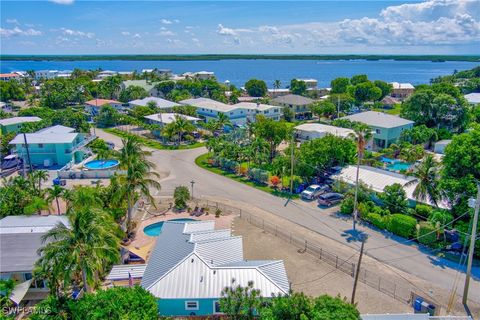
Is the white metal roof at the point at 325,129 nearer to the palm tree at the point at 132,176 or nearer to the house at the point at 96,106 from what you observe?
the palm tree at the point at 132,176

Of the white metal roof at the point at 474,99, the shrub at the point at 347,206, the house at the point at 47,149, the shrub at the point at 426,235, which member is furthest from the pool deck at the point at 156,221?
the white metal roof at the point at 474,99

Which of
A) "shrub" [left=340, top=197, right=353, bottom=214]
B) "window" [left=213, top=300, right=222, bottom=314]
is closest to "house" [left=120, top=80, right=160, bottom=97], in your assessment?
"shrub" [left=340, top=197, right=353, bottom=214]

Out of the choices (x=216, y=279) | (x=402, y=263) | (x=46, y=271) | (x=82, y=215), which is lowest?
(x=402, y=263)

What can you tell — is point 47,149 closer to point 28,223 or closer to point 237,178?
point 28,223

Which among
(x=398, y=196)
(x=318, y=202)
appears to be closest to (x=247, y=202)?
(x=318, y=202)

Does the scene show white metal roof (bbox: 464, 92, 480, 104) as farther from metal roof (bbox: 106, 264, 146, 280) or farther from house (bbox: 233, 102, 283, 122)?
metal roof (bbox: 106, 264, 146, 280)

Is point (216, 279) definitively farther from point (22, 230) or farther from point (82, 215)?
point (22, 230)
